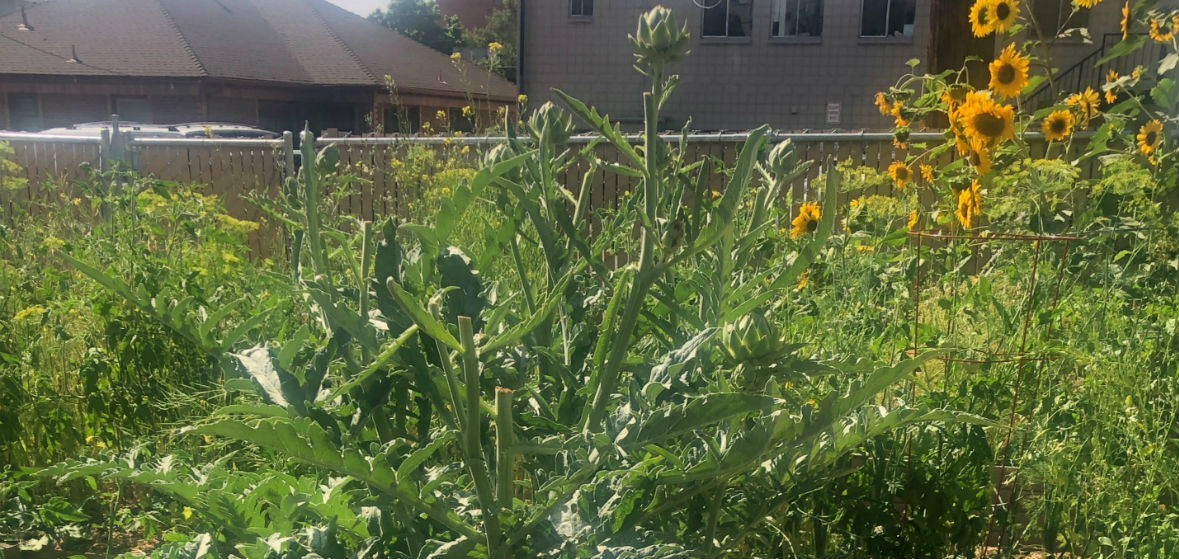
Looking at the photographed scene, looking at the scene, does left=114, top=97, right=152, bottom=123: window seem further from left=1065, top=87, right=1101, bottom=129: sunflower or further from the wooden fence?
left=1065, top=87, right=1101, bottom=129: sunflower

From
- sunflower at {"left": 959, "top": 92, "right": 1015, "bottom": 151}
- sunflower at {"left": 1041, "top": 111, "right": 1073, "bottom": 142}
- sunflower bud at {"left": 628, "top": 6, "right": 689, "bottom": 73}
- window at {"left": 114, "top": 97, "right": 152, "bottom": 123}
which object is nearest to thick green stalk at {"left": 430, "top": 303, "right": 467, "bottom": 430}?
sunflower bud at {"left": 628, "top": 6, "right": 689, "bottom": 73}

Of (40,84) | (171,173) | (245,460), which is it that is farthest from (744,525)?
(40,84)

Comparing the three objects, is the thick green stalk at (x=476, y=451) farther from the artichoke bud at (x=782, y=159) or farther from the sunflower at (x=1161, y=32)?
the sunflower at (x=1161, y=32)

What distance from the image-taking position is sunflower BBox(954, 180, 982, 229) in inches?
148

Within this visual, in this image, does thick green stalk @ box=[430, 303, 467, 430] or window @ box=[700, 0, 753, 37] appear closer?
thick green stalk @ box=[430, 303, 467, 430]

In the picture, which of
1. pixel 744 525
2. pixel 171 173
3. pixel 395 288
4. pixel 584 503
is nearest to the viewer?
pixel 395 288

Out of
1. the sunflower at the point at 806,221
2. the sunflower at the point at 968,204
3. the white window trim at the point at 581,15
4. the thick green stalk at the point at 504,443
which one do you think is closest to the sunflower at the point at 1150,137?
the sunflower at the point at 968,204

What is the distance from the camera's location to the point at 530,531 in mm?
1351

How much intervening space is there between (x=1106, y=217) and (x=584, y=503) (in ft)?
12.4

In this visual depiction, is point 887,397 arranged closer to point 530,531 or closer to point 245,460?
point 530,531

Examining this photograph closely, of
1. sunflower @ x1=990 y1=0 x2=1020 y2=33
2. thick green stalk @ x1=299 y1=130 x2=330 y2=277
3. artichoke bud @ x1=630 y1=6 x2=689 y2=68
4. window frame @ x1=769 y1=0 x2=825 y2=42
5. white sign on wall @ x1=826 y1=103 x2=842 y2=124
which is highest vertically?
window frame @ x1=769 y1=0 x2=825 y2=42

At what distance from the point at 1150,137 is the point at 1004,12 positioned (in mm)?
961

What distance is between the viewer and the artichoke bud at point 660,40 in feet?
3.69

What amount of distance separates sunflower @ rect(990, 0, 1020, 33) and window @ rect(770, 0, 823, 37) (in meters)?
11.0
